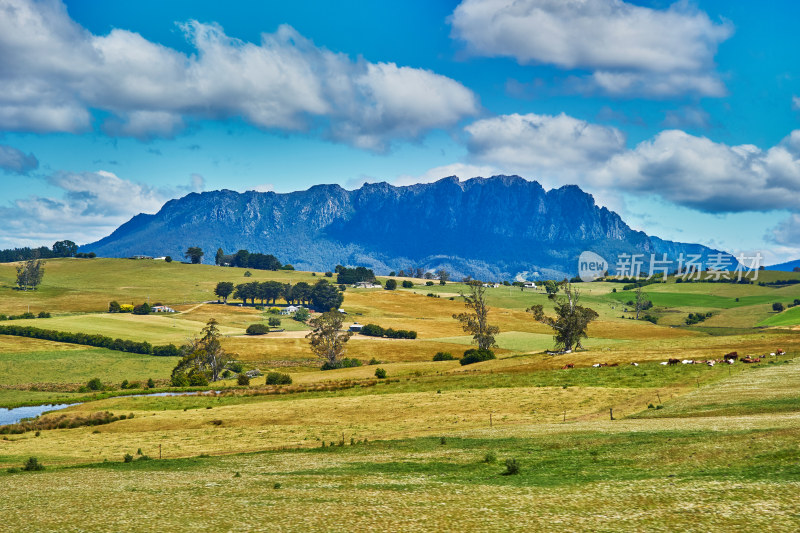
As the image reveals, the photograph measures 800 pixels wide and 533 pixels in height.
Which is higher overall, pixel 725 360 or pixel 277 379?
pixel 725 360

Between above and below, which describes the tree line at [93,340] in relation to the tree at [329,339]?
below

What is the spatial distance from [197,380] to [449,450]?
86367mm

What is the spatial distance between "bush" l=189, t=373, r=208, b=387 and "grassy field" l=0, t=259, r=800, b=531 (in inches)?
191

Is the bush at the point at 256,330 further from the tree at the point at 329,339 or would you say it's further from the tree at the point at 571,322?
the tree at the point at 571,322

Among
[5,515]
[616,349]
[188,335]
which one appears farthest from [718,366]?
[188,335]

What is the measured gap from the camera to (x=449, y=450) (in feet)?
132

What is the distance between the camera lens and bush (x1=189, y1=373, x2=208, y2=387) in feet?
375

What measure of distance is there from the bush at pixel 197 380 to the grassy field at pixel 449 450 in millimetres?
4852

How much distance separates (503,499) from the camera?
22781 millimetres

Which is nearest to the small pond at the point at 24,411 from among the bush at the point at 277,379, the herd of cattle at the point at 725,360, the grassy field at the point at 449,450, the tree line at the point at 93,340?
the grassy field at the point at 449,450

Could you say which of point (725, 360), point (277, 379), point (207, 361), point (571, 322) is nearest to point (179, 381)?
point (207, 361)

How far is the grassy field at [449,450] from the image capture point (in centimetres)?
2058

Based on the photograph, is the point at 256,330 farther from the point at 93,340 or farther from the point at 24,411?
the point at 24,411

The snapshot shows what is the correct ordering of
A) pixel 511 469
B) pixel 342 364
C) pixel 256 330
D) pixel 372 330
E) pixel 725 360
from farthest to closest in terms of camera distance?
pixel 372 330 < pixel 256 330 < pixel 342 364 < pixel 725 360 < pixel 511 469
